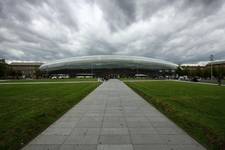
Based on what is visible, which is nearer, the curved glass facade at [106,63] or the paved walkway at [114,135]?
the paved walkway at [114,135]

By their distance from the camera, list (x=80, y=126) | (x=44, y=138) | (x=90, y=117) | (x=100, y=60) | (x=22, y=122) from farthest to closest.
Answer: (x=100, y=60), (x=90, y=117), (x=22, y=122), (x=80, y=126), (x=44, y=138)

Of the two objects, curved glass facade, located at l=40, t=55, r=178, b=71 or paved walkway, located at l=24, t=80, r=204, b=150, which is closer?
paved walkway, located at l=24, t=80, r=204, b=150

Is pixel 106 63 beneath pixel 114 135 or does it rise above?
above

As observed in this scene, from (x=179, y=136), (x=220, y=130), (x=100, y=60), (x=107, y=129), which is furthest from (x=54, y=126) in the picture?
(x=100, y=60)

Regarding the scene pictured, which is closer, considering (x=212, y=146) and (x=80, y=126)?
(x=212, y=146)

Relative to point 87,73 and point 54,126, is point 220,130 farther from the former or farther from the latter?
point 87,73

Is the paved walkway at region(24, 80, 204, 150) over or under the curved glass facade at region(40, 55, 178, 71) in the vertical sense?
under

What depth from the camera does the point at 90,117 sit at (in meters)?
8.36

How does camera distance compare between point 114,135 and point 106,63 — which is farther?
point 106,63

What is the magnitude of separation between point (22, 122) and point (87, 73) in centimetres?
12105

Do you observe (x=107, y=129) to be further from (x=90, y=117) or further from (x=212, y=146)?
(x=212, y=146)

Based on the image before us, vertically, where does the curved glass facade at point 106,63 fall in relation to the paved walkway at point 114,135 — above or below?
above

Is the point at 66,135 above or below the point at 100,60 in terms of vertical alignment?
below

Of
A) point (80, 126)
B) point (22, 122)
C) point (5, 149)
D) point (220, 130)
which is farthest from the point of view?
point (22, 122)
